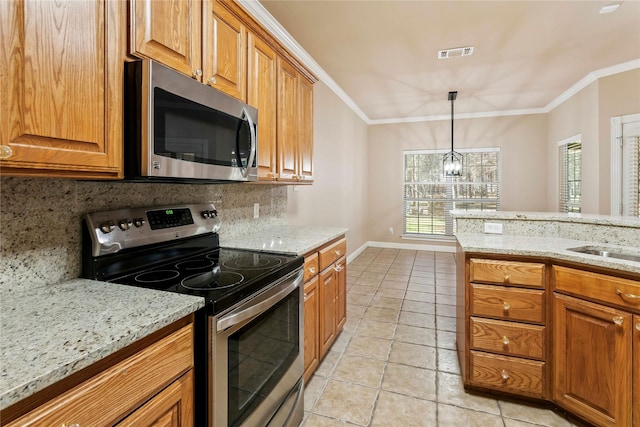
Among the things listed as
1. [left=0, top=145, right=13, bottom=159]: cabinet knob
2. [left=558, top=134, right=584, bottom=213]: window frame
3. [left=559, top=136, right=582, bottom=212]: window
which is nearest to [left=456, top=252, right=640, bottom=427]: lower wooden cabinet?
[left=0, top=145, right=13, bottom=159]: cabinet knob

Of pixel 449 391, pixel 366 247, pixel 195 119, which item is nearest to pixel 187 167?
pixel 195 119

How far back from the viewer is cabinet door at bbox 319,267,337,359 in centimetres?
225

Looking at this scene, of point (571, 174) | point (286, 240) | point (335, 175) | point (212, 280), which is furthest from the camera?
point (571, 174)

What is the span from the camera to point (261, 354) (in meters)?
1.42

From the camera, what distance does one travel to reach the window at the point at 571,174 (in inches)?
185

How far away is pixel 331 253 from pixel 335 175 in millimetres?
2502

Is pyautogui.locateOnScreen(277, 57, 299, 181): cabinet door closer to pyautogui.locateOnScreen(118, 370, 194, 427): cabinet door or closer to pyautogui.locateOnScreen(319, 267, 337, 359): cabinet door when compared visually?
pyautogui.locateOnScreen(319, 267, 337, 359): cabinet door

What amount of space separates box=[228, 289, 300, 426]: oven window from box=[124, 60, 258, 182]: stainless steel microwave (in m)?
0.70

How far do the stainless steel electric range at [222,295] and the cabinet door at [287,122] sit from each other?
745 millimetres

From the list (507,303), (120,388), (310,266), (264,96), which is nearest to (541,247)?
(507,303)

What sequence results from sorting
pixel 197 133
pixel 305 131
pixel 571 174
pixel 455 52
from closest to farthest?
pixel 197 133
pixel 305 131
pixel 455 52
pixel 571 174

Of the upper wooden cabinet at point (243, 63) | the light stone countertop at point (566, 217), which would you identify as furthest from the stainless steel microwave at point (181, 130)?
the light stone countertop at point (566, 217)

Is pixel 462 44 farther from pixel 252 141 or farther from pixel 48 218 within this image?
pixel 48 218

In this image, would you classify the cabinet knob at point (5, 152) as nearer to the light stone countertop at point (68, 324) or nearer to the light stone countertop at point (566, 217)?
the light stone countertop at point (68, 324)
